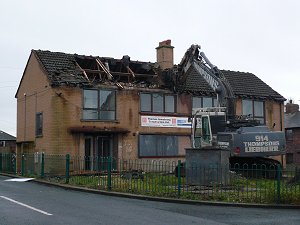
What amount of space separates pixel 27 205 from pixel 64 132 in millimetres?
14731

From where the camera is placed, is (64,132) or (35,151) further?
(35,151)

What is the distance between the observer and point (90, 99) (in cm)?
2862

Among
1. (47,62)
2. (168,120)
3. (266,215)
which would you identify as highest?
(47,62)

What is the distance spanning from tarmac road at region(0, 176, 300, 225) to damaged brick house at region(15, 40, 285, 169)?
12934 millimetres

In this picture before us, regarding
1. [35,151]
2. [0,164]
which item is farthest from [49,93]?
[0,164]

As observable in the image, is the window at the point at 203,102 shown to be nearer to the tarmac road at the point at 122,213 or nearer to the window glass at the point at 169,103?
the window glass at the point at 169,103

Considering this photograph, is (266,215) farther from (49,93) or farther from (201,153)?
(49,93)

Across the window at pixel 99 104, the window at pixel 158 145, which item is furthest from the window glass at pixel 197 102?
the window at pixel 99 104

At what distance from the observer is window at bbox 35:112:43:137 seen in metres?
29.7

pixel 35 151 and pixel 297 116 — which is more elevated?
pixel 297 116

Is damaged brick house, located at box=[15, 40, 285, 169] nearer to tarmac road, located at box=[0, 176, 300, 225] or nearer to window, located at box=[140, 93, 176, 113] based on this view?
window, located at box=[140, 93, 176, 113]

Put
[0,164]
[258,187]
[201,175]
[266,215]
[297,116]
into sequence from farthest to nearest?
[297,116]
[0,164]
[201,175]
[258,187]
[266,215]

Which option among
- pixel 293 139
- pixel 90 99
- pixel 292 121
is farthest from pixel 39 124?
pixel 292 121

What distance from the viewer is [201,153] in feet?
63.4
